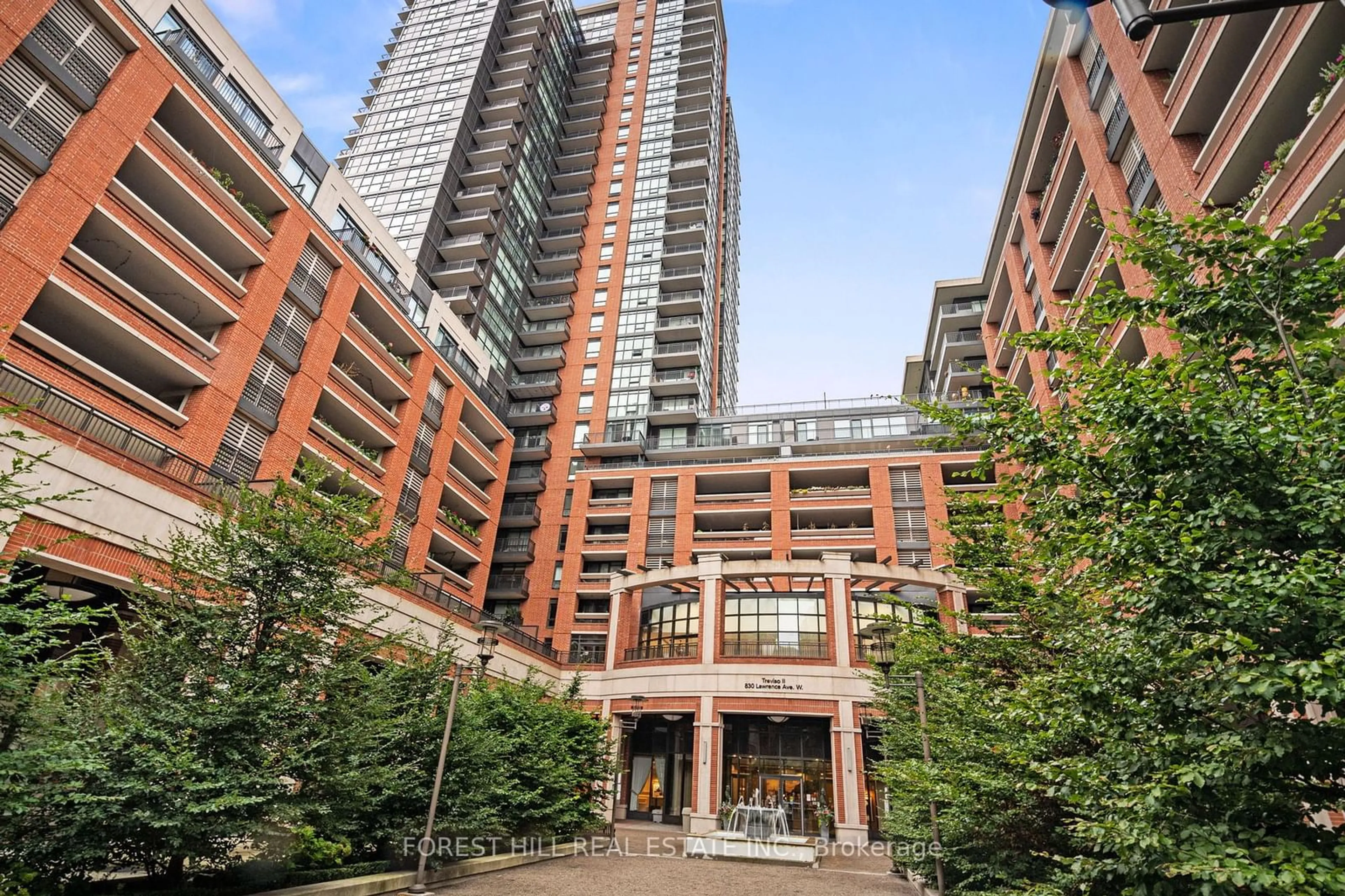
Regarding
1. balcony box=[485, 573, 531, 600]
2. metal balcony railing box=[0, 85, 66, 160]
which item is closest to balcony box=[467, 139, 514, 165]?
balcony box=[485, 573, 531, 600]

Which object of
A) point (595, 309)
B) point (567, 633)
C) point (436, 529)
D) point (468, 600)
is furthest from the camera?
Answer: point (595, 309)

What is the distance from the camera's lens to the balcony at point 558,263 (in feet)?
208

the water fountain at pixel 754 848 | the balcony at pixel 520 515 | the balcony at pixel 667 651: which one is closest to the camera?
the water fountain at pixel 754 848

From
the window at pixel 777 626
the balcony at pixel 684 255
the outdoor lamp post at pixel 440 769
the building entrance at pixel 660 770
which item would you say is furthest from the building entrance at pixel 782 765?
the balcony at pixel 684 255

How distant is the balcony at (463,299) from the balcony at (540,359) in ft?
21.0

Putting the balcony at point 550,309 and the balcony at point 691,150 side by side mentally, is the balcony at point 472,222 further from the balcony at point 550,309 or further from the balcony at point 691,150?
the balcony at point 691,150

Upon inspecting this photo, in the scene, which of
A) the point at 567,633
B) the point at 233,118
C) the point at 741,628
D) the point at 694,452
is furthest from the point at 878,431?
the point at 233,118

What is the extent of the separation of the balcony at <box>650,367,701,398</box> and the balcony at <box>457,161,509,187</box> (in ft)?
73.2

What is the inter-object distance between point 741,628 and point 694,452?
18859 mm

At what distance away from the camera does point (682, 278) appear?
60.2 m

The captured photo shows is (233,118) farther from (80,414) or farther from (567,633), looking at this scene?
(567,633)

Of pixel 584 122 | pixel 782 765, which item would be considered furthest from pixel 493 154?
pixel 782 765

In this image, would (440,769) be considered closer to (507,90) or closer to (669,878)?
(669,878)

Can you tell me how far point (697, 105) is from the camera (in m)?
72.6
